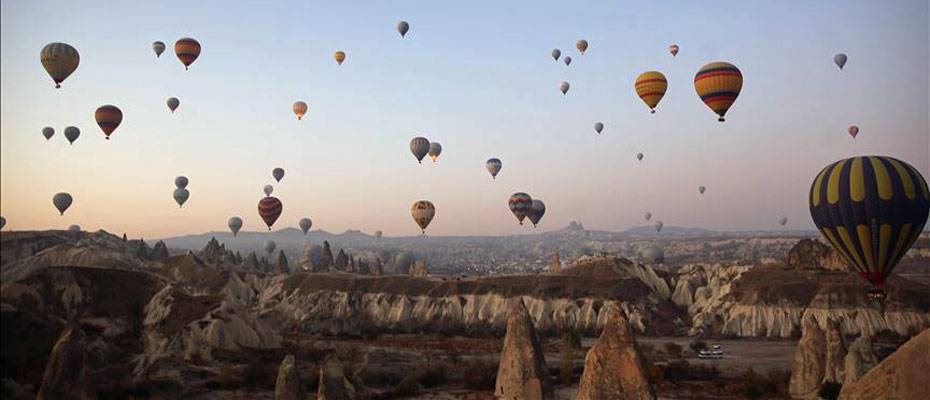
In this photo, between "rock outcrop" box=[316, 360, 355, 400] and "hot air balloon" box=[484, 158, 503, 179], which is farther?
Result: "hot air balloon" box=[484, 158, 503, 179]

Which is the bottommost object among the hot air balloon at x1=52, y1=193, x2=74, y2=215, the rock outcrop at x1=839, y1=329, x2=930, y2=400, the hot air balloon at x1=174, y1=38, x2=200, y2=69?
the rock outcrop at x1=839, y1=329, x2=930, y2=400

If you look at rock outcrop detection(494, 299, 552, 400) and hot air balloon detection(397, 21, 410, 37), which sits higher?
hot air balloon detection(397, 21, 410, 37)

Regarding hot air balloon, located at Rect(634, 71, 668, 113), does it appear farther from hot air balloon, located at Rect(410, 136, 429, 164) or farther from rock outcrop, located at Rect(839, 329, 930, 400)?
rock outcrop, located at Rect(839, 329, 930, 400)

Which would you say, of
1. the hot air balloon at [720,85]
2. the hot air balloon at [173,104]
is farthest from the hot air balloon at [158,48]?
the hot air balloon at [720,85]

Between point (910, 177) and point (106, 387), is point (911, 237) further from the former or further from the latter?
point (106, 387)

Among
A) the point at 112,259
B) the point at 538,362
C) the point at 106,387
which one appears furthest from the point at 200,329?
the point at 112,259

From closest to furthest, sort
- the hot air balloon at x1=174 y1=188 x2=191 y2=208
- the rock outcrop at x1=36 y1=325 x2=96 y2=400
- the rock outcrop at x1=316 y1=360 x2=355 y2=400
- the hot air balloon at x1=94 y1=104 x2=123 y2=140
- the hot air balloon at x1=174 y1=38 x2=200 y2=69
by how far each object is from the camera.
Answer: the rock outcrop at x1=36 y1=325 x2=96 y2=400
the rock outcrop at x1=316 y1=360 x2=355 y2=400
the hot air balloon at x1=94 y1=104 x2=123 y2=140
the hot air balloon at x1=174 y1=38 x2=200 y2=69
the hot air balloon at x1=174 y1=188 x2=191 y2=208

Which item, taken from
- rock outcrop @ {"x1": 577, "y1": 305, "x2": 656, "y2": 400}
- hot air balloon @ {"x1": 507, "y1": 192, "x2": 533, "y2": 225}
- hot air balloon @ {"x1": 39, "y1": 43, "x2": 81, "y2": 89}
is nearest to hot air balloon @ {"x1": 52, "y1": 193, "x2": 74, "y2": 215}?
hot air balloon @ {"x1": 39, "y1": 43, "x2": 81, "y2": 89}

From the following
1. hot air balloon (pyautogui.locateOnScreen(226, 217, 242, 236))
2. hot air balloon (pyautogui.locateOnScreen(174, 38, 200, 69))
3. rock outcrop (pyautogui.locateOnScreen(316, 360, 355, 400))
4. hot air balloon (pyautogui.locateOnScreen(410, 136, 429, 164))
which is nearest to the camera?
rock outcrop (pyautogui.locateOnScreen(316, 360, 355, 400))
